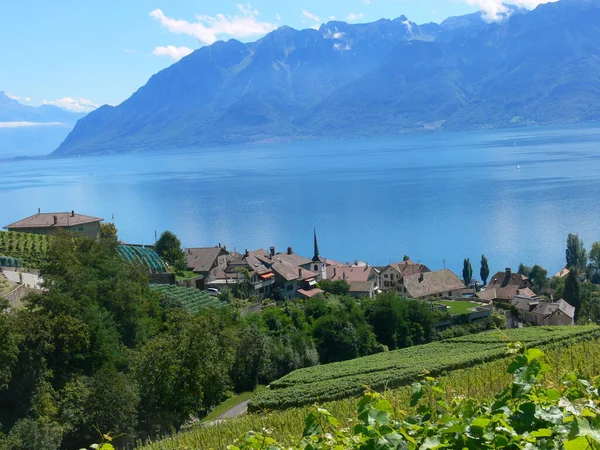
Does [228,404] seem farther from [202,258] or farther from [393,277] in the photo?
[393,277]

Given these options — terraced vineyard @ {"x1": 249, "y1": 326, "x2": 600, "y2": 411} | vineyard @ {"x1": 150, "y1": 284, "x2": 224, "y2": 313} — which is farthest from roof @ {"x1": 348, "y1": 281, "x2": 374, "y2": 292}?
terraced vineyard @ {"x1": 249, "y1": 326, "x2": 600, "y2": 411}

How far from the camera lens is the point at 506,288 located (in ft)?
160

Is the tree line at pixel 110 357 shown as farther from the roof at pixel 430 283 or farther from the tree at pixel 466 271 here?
the tree at pixel 466 271

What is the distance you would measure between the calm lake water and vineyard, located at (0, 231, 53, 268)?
37305 mm

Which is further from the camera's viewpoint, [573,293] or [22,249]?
[573,293]

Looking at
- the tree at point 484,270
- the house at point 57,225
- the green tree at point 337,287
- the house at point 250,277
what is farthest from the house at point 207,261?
the tree at point 484,270

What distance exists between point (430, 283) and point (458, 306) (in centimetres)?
687

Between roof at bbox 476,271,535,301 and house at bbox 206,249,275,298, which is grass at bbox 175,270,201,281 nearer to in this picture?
house at bbox 206,249,275,298

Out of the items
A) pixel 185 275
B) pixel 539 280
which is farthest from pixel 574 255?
pixel 185 275

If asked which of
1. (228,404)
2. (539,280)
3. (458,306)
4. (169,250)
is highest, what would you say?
(169,250)

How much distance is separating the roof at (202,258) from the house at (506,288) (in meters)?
18.9

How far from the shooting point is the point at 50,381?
19578mm

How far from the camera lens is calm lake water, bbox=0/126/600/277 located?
A: 7212 cm

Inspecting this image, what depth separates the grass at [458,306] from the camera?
38.2 m
